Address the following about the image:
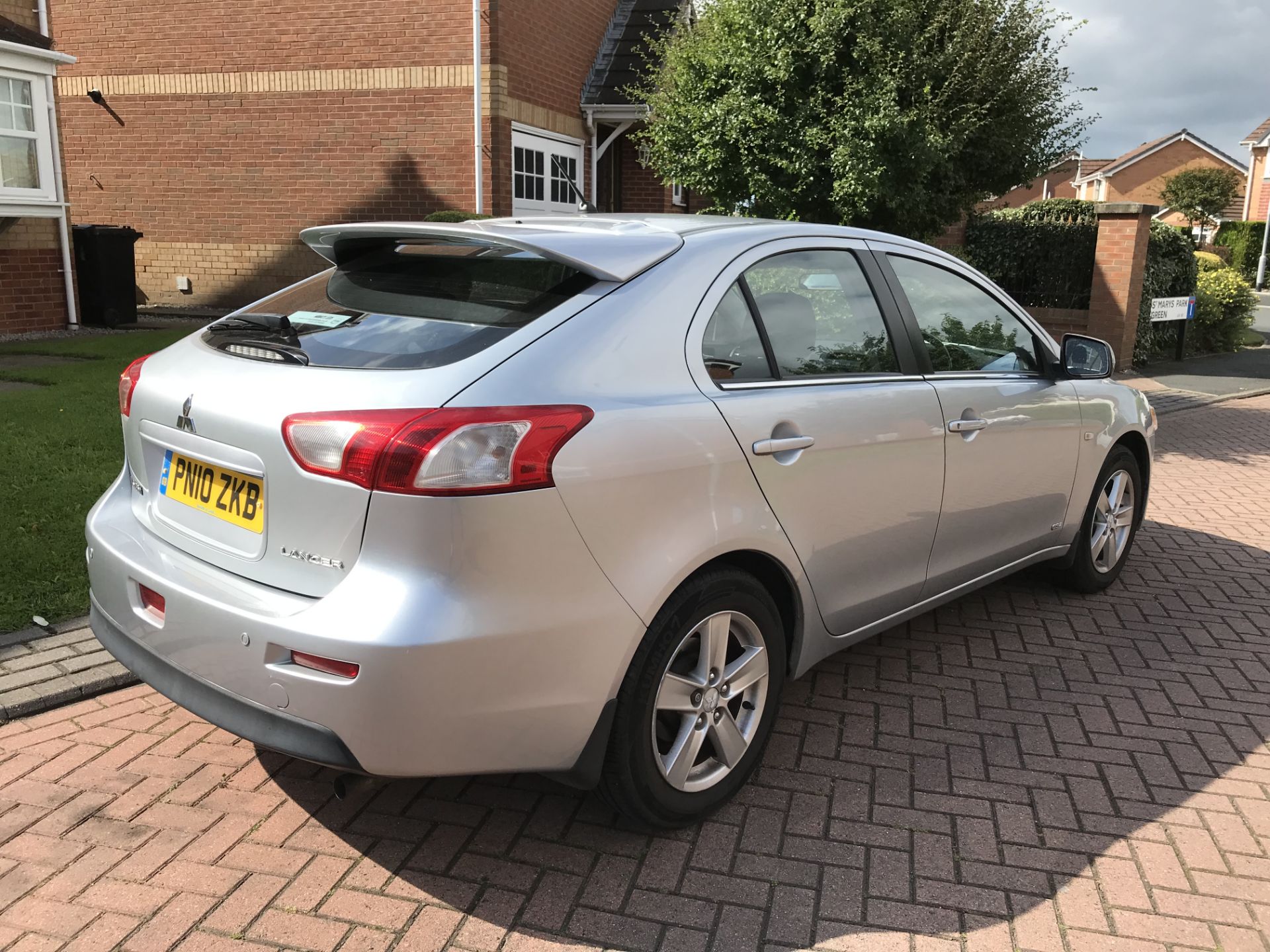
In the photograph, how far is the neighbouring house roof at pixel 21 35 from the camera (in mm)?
11586

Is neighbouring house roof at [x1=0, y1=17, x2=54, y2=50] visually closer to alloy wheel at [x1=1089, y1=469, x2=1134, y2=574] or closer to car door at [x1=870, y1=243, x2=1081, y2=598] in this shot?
car door at [x1=870, y1=243, x2=1081, y2=598]

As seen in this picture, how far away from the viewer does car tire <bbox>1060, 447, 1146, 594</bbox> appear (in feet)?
16.3

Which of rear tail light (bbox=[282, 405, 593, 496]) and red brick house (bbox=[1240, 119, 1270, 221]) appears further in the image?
red brick house (bbox=[1240, 119, 1270, 221])

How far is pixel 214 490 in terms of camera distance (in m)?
2.74

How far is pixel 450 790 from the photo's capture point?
10.6 feet

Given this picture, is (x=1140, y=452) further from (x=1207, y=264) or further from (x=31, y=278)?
(x=1207, y=264)

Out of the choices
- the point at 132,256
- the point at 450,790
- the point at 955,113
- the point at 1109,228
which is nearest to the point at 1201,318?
the point at 1109,228

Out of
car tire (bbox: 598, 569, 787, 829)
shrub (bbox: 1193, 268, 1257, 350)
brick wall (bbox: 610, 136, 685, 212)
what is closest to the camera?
car tire (bbox: 598, 569, 787, 829)

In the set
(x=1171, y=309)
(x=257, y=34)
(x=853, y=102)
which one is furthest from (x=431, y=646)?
(x=257, y=34)

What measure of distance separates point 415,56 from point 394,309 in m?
13.0

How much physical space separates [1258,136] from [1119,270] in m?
46.4

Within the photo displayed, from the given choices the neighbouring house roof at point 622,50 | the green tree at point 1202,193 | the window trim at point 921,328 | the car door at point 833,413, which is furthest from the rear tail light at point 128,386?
the green tree at point 1202,193

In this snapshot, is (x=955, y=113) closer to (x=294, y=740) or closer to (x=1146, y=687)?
(x=1146, y=687)

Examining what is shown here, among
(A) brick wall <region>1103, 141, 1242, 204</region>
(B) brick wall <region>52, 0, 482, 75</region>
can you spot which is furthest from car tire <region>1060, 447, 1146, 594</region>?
(A) brick wall <region>1103, 141, 1242, 204</region>
